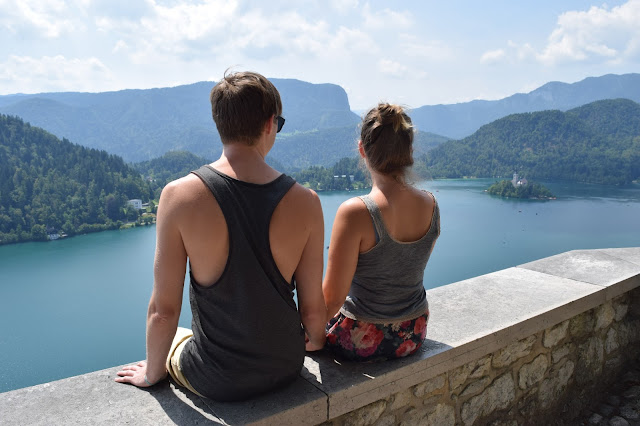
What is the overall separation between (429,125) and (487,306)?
15120 centimetres

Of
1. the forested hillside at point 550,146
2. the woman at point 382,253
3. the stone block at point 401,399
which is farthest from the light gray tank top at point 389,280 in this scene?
the forested hillside at point 550,146

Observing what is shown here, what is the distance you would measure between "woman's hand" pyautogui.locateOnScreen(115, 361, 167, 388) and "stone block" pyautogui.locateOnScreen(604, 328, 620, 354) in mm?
1963

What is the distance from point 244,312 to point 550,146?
78269mm

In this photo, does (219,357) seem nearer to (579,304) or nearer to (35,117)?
(579,304)

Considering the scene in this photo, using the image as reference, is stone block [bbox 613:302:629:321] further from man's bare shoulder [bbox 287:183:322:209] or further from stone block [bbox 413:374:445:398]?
man's bare shoulder [bbox 287:183:322:209]

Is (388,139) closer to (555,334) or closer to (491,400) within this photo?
(491,400)

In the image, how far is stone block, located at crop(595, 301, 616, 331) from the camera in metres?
2.07

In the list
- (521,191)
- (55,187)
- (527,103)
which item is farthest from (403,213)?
(527,103)

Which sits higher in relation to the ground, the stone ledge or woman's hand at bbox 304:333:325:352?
woman's hand at bbox 304:333:325:352

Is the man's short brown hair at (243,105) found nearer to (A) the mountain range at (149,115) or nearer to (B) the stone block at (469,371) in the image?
(B) the stone block at (469,371)

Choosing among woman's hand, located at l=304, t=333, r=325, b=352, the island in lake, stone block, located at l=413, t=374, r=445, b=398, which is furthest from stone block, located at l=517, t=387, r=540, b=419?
the island in lake

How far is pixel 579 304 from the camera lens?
190 centimetres

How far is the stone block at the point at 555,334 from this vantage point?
1832 mm

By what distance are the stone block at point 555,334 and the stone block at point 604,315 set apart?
0.85ft
